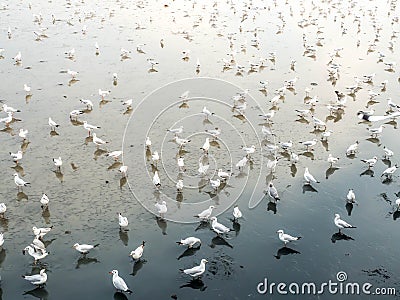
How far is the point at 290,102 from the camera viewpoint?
24.4 m

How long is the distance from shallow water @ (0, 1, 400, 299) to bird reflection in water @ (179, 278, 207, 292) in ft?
0.14

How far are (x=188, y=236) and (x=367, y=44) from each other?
25.7 meters

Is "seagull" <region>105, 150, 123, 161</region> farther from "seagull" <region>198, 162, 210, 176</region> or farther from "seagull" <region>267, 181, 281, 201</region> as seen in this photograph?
"seagull" <region>267, 181, 281, 201</region>

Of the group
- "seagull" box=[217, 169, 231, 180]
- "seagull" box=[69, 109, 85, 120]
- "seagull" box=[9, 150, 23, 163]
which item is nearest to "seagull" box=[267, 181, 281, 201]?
"seagull" box=[217, 169, 231, 180]

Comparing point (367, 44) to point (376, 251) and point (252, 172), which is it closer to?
point (252, 172)

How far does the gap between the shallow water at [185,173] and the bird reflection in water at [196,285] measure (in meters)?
0.04

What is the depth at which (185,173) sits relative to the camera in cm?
1772

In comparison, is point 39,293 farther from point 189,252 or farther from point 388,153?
point 388,153

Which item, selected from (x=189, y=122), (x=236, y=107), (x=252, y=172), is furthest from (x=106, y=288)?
(x=236, y=107)

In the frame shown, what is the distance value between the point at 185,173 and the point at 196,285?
226 inches

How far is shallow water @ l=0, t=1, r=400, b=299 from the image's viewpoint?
13.2m

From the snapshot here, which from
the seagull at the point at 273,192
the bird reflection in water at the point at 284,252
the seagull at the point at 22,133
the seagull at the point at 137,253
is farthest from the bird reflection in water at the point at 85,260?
the seagull at the point at 22,133

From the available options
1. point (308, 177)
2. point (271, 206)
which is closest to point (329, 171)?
point (308, 177)

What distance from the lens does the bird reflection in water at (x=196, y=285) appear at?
1262 centimetres
